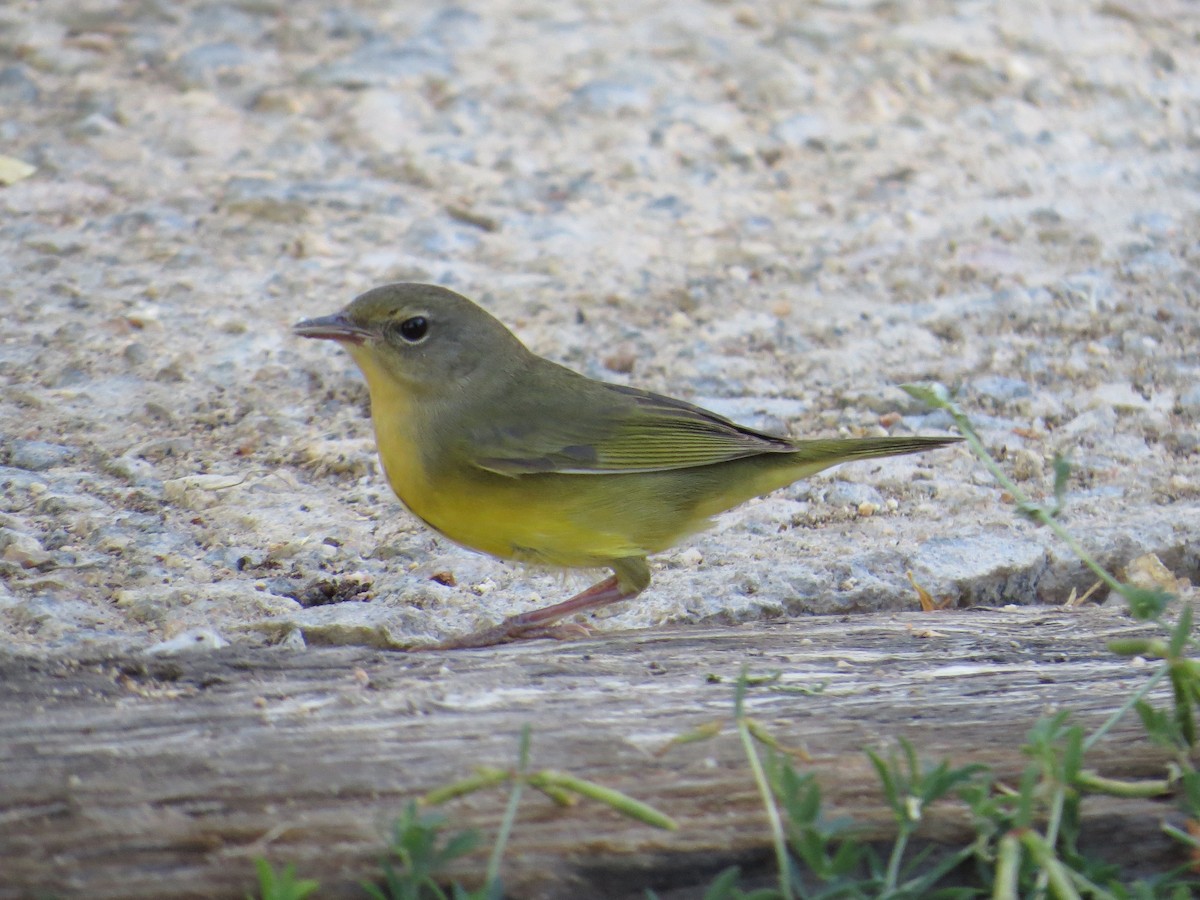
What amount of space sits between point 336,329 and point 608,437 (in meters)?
0.88

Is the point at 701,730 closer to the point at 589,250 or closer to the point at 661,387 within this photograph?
the point at 661,387

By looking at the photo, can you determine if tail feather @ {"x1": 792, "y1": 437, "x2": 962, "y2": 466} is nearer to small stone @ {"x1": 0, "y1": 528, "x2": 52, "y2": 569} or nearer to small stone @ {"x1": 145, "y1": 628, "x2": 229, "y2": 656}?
small stone @ {"x1": 145, "y1": 628, "x2": 229, "y2": 656}

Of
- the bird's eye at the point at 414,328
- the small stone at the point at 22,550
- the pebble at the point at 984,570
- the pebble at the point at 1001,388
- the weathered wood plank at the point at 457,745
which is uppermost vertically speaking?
the weathered wood plank at the point at 457,745

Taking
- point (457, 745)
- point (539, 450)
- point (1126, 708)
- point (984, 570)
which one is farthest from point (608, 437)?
point (1126, 708)

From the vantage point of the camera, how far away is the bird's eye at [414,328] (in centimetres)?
459

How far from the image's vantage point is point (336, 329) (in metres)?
4.51

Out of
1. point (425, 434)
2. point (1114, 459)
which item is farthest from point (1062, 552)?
point (425, 434)

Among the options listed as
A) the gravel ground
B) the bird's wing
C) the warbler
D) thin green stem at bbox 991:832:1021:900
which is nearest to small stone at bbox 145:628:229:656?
the gravel ground

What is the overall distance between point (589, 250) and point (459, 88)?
61.2 inches

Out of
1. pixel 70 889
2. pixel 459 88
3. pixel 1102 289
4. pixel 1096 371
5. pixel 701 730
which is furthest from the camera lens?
pixel 459 88

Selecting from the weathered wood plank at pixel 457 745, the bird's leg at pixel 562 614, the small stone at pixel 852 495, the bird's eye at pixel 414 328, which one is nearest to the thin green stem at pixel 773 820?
the weathered wood plank at pixel 457 745

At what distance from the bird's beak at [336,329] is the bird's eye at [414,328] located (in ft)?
0.35

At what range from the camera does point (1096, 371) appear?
18.0 ft

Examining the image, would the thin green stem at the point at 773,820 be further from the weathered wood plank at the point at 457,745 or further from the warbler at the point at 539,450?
the warbler at the point at 539,450
